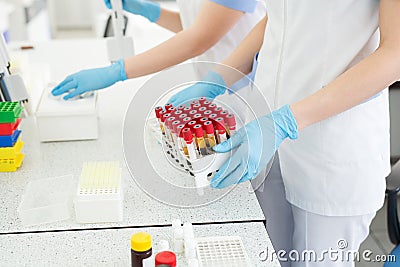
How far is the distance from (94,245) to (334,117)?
2.18 feet

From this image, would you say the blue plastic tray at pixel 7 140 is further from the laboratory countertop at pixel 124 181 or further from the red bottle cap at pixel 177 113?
the red bottle cap at pixel 177 113

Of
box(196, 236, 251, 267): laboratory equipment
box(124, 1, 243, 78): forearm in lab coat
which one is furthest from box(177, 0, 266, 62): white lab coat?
box(196, 236, 251, 267): laboratory equipment

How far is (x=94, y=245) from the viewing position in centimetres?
127

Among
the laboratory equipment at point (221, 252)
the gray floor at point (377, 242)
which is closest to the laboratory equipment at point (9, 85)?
the laboratory equipment at point (221, 252)

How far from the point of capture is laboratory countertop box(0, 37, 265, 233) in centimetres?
136

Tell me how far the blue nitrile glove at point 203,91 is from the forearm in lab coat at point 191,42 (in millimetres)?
182

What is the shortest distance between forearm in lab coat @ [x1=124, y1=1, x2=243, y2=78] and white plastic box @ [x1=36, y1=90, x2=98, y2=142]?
20cm

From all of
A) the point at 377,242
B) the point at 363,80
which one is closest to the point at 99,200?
the point at 363,80

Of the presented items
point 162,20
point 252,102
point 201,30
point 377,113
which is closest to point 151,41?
point 162,20

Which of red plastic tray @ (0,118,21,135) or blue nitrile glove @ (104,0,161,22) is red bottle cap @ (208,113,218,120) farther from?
blue nitrile glove @ (104,0,161,22)

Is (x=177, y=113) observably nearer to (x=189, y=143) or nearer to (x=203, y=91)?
(x=189, y=143)

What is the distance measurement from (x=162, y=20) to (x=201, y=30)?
49cm

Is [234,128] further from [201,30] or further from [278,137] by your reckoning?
[201,30]

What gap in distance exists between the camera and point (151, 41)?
2.86 m
